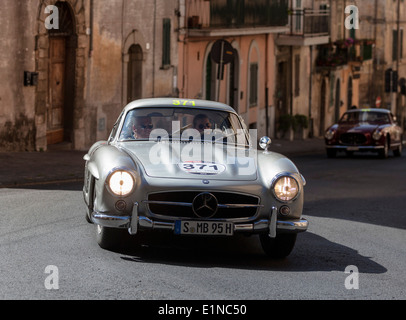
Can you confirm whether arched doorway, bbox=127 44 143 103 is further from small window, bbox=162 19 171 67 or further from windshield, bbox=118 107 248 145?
windshield, bbox=118 107 248 145

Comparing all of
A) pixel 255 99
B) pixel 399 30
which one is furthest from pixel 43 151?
pixel 399 30

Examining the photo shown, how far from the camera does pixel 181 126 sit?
1052 cm

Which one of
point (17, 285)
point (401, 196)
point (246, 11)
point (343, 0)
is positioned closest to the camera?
point (17, 285)

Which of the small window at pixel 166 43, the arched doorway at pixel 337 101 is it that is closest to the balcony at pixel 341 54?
the arched doorway at pixel 337 101

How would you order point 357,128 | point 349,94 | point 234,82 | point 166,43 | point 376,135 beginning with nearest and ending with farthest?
1. point 376,135
2. point 357,128
3. point 166,43
4. point 234,82
5. point 349,94

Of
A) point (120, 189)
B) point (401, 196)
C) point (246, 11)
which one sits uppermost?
point (246, 11)

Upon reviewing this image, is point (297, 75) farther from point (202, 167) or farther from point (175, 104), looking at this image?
point (202, 167)

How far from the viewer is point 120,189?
28.7 feet

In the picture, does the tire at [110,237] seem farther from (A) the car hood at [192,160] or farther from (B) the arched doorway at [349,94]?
(B) the arched doorway at [349,94]

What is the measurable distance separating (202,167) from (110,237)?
3.48ft

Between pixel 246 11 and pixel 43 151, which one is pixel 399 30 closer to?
pixel 246 11

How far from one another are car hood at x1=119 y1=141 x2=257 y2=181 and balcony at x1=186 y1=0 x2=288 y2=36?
817 inches

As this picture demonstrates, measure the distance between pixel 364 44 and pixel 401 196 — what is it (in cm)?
3741

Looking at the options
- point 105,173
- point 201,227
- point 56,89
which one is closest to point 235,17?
point 56,89
